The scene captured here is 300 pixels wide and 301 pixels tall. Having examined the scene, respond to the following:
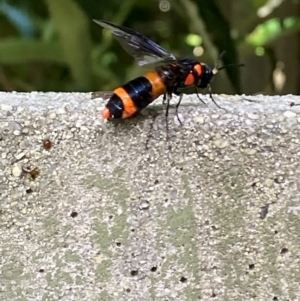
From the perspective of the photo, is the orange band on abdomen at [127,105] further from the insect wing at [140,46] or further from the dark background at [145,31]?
the dark background at [145,31]

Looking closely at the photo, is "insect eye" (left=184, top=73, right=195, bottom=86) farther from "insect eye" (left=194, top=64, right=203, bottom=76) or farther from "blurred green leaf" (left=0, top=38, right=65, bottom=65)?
"blurred green leaf" (left=0, top=38, right=65, bottom=65)

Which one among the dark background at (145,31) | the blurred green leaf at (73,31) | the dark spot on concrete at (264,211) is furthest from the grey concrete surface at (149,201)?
the blurred green leaf at (73,31)

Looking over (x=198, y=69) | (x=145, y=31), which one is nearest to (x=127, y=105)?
(x=198, y=69)

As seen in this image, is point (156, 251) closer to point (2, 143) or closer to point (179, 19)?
point (2, 143)

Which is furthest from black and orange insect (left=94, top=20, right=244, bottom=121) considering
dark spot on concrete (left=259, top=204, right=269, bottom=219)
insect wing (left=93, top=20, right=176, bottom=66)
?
dark spot on concrete (left=259, top=204, right=269, bottom=219)

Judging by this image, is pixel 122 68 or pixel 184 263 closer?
pixel 184 263

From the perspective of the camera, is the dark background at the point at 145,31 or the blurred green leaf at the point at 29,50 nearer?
the dark background at the point at 145,31

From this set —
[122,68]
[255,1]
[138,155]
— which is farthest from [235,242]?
[122,68]
